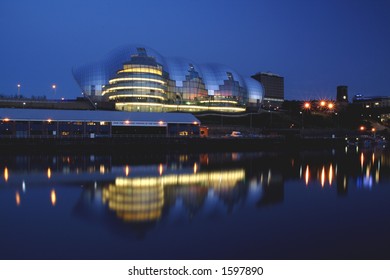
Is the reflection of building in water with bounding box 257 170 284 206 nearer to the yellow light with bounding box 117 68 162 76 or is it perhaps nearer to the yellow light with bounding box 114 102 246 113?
the yellow light with bounding box 114 102 246 113

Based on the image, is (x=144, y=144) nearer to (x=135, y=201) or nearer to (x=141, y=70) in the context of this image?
(x=141, y=70)

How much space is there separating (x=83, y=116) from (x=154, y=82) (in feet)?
68.0

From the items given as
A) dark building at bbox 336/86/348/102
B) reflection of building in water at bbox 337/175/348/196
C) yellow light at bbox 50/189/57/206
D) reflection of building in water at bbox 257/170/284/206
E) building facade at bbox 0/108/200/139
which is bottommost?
reflection of building in water at bbox 337/175/348/196

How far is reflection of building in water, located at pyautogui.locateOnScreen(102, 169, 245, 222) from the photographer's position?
39.3ft

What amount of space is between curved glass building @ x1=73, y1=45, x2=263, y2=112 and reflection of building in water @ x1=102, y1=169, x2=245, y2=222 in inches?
1681

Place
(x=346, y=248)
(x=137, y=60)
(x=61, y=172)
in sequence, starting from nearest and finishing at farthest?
1. (x=346, y=248)
2. (x=61, y=172)
3. (x=137, y=60)

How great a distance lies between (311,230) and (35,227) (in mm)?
7773

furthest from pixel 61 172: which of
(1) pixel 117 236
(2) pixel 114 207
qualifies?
(1) pixel 117 236

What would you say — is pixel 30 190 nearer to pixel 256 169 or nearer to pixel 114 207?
pixel 114 207

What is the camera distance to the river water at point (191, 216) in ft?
28.1

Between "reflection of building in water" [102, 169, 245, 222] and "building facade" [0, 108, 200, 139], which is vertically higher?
"building facade" [0, 108, 200, 139]

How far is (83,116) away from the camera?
45438mm

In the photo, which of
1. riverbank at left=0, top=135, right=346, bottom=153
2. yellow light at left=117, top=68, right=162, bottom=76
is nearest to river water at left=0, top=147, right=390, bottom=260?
riverbank at left=0, top=135, right=346, bottom=153

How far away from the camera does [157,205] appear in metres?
13.0
